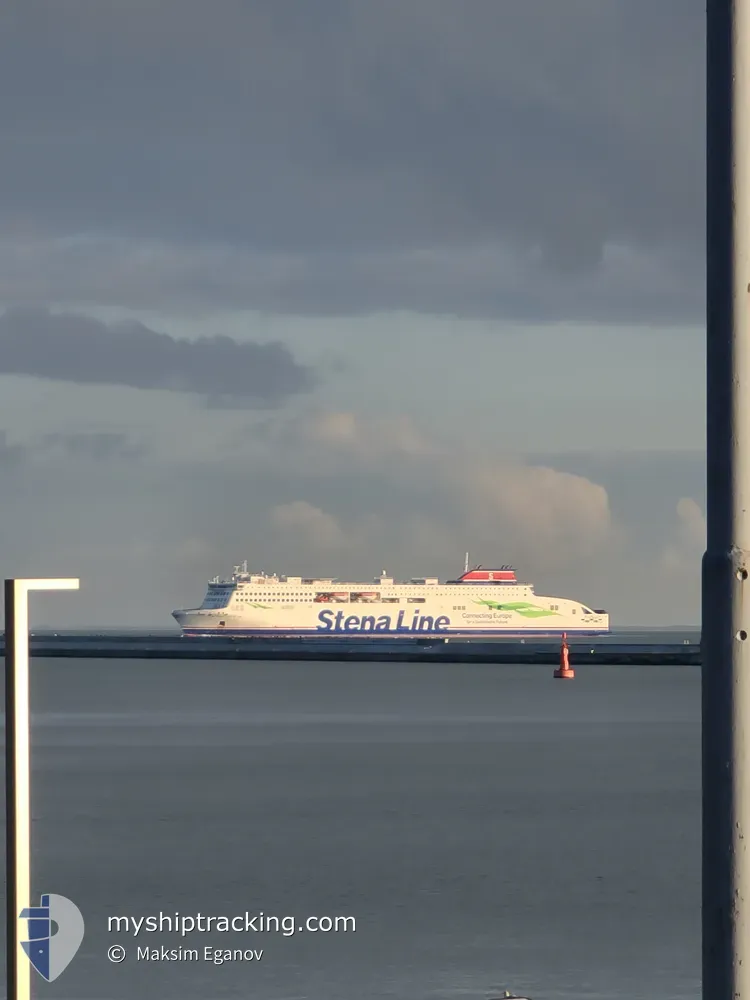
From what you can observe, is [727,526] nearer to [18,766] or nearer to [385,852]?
[18,766]

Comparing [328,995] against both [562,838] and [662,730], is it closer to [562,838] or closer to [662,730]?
[562,838]

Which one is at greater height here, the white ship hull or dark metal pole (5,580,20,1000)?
the white ship hull

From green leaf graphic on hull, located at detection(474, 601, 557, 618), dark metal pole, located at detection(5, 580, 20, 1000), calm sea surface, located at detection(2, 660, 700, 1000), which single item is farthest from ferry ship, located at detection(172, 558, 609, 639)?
dark metal pole, located at detection(5, 580, 20, 1000)

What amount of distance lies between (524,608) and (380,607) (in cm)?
1845

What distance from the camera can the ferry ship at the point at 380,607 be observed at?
622 ft

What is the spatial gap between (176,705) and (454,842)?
64741 millimetres

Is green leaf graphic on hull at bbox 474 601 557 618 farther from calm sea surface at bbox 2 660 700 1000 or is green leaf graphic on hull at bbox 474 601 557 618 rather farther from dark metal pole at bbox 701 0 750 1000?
dark metal pole at bbox 701 0 750 1000

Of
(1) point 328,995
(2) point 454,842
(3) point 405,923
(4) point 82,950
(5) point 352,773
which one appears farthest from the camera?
(5) point 352,773

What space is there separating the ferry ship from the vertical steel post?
183 metres

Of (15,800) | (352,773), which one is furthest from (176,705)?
(15,800)

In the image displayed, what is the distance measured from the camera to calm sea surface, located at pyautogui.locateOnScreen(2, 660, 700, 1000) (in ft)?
60.3

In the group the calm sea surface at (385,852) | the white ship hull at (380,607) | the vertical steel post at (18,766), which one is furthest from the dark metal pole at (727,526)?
the white ship hull at (380,607)

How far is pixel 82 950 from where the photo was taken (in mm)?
20094

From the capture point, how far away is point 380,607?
622ft
